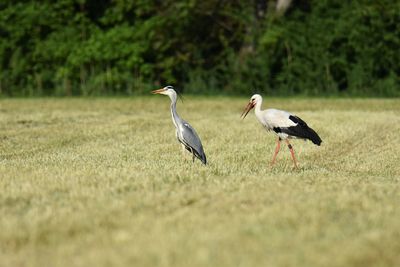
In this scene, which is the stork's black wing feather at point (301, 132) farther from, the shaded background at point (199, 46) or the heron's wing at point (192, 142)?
the shaded background at point (199, 46)

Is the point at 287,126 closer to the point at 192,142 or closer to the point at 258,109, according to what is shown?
the point at 258,109

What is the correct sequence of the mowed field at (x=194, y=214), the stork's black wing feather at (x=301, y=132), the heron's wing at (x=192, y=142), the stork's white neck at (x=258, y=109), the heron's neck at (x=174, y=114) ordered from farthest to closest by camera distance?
the stork's white neck at (x=258, y=109), the stork's black wing feather at (x=301, y=132), the heron's neck at (x=174, y=114), the heron's wing at (x=192, y=142), the mowed field at (x=194, y=214)

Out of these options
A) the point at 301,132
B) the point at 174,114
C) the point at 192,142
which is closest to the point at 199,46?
the point at 174,114

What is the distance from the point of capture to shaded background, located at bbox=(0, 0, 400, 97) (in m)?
36.9

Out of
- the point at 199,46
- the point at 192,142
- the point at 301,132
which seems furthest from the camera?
the point at 199,46

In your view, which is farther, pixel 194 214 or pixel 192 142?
pixel 192 142

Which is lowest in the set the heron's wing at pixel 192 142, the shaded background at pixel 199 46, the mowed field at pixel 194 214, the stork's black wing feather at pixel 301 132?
the shaded background at pixel 199 46

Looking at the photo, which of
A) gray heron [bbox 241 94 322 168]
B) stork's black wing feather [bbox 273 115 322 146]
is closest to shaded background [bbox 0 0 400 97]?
gray heron [bbox 241 94 322 168]

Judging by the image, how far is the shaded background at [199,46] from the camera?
36.9 meters

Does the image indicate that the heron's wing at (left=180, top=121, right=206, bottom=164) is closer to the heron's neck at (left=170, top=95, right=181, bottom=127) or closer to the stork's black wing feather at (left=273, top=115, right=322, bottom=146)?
the heron's neck at (left=170, top=95, right=181, bottom=127)

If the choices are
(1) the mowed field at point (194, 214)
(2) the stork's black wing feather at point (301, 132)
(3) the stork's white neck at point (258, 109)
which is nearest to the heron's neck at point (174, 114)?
(1) the mowed field at point (194, 214)

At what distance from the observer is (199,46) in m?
41.6

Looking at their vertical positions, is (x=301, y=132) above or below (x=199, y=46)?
above

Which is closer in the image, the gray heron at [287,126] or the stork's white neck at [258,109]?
the gray heron at [287,126]
